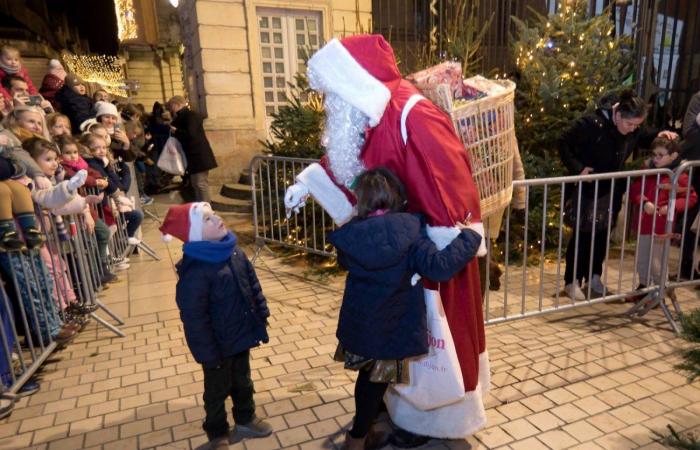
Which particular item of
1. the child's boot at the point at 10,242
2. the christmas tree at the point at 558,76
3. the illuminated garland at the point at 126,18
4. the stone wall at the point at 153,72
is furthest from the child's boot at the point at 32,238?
the stone wall at the point at 153,72

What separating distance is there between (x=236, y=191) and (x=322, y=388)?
21.1 ft

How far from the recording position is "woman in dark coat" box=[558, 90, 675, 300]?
4.17 meters

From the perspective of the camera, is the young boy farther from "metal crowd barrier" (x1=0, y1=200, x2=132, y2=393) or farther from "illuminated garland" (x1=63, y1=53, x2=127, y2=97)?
"illuminated garland" (x1=63, y1=53, x2=127, y2=97)

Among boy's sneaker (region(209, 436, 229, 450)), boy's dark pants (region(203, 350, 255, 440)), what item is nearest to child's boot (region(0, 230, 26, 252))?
boy's dark pants (region(203, 350, 255, 440))

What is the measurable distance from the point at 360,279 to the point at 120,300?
3691mm

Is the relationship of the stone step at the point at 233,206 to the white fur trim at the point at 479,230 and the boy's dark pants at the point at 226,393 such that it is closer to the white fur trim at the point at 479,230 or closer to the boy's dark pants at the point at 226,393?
the boy's dark pants at the point at 226,393

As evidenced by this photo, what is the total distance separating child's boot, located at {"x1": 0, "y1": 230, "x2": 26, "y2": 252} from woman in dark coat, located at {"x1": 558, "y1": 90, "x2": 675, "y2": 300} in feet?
14.2

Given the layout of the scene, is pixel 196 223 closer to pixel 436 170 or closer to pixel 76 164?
pixel 436 170

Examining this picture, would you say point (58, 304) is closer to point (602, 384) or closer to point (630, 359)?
point (602, 384)

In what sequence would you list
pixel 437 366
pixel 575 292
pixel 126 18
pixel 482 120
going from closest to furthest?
pixel 437 366 → pixel 482 120 → pixel 575 292 → pixel 126 18

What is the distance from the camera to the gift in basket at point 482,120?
8.27 feet

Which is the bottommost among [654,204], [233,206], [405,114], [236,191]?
[233,206]

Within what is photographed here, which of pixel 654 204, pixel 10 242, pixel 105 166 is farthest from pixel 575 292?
pixel 105 166

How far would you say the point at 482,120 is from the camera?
8.47ft
